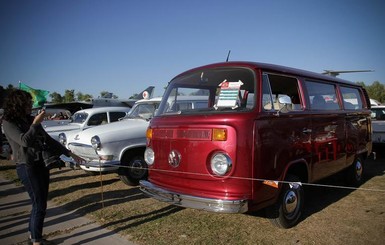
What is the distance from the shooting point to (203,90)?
5.07m

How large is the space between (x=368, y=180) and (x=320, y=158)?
3.29 meters

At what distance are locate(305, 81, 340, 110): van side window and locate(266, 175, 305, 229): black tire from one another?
1.29m

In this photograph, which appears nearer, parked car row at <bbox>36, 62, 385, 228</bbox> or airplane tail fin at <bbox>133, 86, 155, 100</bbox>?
parked car row at <bbox>36, 62, 385, 228</bbox>

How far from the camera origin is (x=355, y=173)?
6375 mm

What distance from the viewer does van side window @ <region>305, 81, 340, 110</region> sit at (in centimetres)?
470

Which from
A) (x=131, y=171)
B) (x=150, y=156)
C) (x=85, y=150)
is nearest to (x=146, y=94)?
(x=85, y=150)

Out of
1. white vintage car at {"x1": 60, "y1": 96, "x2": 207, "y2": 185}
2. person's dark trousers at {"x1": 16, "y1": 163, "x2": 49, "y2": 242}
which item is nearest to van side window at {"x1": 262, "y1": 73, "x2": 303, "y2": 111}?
person's dark trousers at {"x1": 16, "y1": 163, "x2": 49, "y2": 242}

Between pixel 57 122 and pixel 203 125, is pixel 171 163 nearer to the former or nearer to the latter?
pixel 203 125

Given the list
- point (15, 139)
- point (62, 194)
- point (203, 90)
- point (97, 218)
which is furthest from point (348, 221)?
point (62, 194)

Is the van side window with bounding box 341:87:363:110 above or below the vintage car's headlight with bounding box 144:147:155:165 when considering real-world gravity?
above

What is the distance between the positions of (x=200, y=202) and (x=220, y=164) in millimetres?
502

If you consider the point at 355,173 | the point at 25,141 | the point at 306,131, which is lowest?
the point at 355,173

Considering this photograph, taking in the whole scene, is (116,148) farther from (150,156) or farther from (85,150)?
(150,156)

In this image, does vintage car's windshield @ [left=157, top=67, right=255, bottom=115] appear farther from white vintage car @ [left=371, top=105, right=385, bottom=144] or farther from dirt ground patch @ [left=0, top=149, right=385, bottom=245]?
white vintage car @ [left=371, top=105, right=385, bottom=144]
